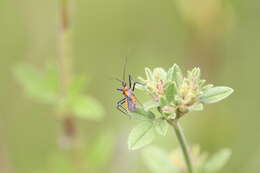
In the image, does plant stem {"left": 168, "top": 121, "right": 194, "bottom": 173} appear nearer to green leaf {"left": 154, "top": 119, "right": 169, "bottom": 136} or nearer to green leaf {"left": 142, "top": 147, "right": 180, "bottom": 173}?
green leaf {"left": 154, "top": 119, "right": 169, "bottom": 136}

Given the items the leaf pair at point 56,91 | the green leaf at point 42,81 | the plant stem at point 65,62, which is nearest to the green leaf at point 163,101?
the plant stem at point 65,62

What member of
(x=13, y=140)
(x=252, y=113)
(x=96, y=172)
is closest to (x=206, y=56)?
(x=252, y=113)

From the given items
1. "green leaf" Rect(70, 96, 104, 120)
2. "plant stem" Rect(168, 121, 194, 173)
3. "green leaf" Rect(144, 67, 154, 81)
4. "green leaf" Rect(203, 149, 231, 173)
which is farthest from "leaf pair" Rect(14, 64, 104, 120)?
"plant stem" Rect(168, 121, 194, 173)

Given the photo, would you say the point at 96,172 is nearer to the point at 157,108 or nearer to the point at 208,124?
the point at 208,124

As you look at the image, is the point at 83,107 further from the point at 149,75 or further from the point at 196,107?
the point at 196,107

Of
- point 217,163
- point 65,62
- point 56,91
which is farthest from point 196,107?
point 56,91

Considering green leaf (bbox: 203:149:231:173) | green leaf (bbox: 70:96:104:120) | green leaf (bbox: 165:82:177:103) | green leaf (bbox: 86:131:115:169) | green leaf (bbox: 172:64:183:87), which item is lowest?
green leaf (bbox: 203:149:231:173)
